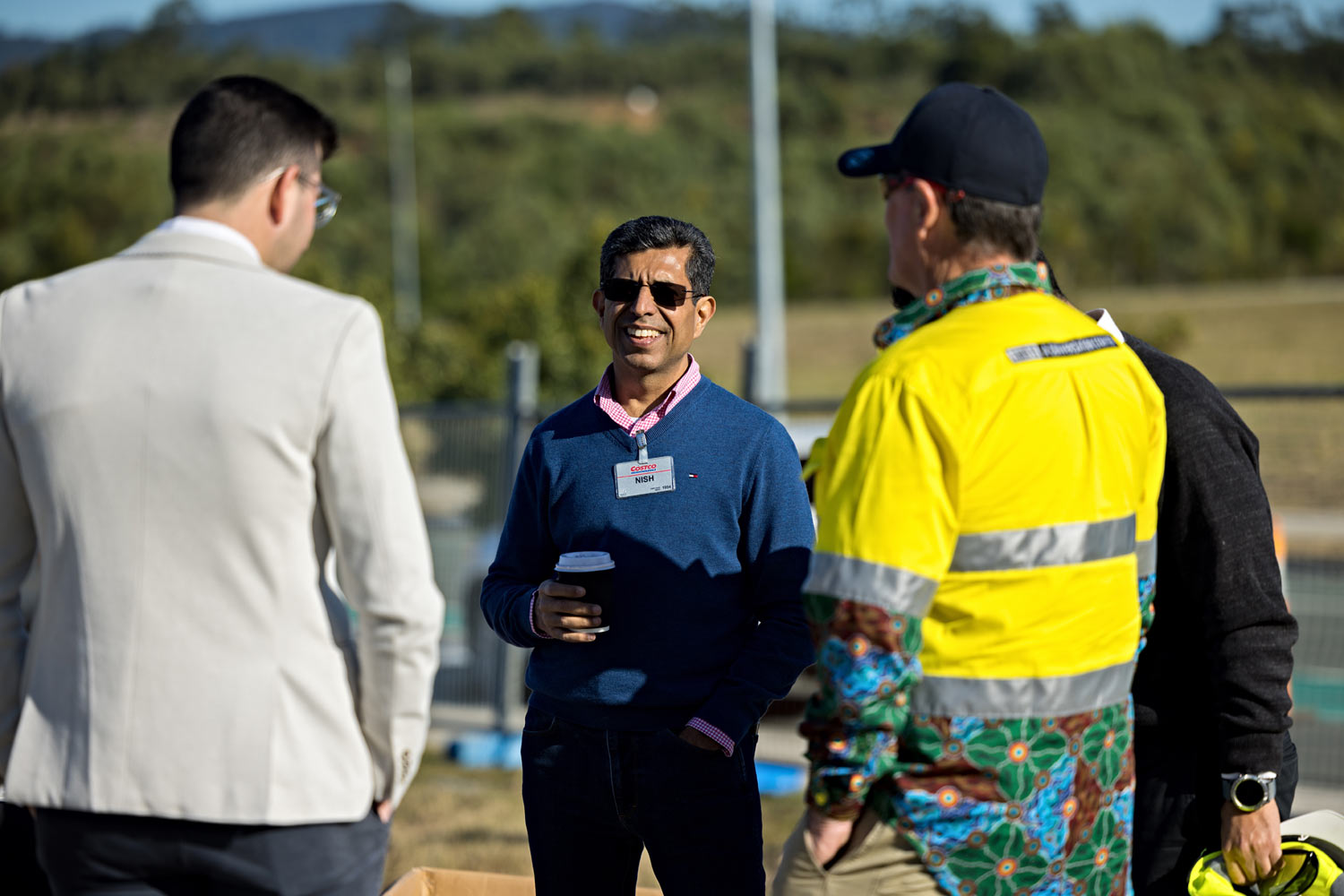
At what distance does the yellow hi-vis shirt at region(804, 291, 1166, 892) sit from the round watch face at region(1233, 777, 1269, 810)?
0.41 m

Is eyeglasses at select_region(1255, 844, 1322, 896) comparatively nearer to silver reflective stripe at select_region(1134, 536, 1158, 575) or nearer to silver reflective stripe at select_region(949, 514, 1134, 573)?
silver reflective stripe at select_region(1134, 536, 1158, 575)

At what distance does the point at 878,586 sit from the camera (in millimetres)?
1818

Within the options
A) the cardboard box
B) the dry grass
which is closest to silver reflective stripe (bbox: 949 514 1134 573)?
the cardboard box

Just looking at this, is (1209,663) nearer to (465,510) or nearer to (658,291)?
(658,291)

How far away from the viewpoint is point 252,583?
190 centimetres

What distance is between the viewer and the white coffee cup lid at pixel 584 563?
8.19ft

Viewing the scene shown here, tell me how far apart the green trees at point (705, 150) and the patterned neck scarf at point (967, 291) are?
733 inches

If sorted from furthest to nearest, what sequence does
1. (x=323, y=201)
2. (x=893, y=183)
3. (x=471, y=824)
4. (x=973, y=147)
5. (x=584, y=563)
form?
(x=471, y=824) → (x=584, y=563) → (x=323, y=201) → (x=893, y=183) → (x=973, y=147)

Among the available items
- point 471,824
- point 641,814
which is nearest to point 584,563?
point 641,814

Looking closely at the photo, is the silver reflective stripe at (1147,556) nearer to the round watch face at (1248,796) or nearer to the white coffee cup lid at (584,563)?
the round watch face at (1248,796)

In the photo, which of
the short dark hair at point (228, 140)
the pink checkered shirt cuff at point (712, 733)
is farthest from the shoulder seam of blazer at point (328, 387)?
the pink checkered shirt cuff at point (712, 733)

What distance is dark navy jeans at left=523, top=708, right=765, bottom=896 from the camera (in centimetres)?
260

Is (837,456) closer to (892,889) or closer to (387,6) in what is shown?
(892,889)

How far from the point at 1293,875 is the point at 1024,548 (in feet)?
3.06
